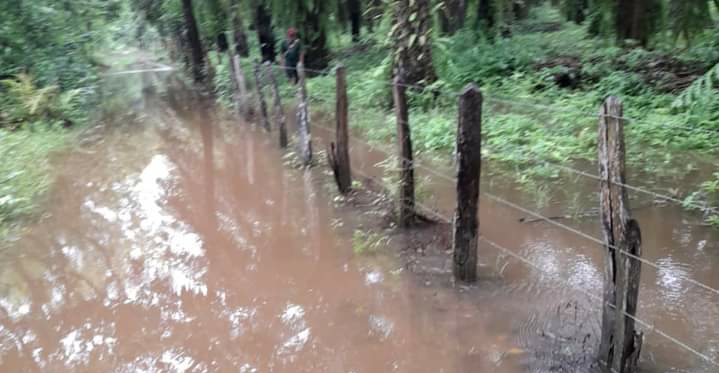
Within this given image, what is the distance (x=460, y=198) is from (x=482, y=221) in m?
2.04

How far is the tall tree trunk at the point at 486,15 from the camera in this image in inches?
663

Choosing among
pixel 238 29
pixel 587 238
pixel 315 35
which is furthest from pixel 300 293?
pixel 238 29

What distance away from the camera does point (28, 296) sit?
22.1 ft

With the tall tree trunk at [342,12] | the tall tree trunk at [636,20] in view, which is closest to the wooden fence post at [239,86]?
the tall tree trunk at [342,12]

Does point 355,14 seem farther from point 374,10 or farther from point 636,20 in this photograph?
point 636,20

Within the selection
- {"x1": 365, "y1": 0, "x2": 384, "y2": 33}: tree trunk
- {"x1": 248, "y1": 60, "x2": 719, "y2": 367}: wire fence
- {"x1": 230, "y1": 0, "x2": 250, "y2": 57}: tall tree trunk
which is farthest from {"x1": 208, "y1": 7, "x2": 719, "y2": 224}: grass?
{"x1": 230, "y1": 0, "x2": 250, "y2": 57}: tall tree trunk

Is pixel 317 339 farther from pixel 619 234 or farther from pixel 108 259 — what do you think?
pixel 108 259

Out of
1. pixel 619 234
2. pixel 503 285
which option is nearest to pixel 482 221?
pixel 503 285

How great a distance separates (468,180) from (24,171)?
846 centimetres

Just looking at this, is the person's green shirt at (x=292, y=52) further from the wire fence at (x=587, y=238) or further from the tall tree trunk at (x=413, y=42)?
the wire fence at (x=587, y=238)

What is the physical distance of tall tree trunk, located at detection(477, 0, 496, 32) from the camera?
55.2 feet

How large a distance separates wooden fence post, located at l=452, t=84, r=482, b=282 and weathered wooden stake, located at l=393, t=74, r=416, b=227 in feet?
4.40

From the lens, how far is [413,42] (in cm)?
1209

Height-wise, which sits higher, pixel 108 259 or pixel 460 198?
pixel 460 198
